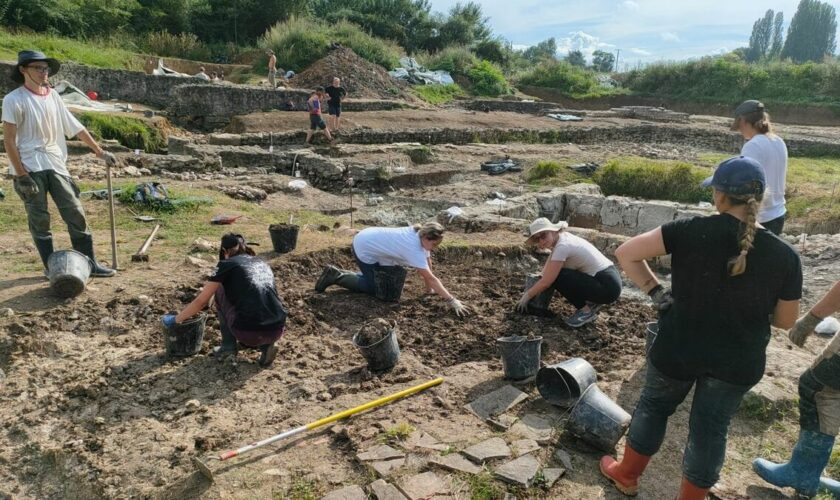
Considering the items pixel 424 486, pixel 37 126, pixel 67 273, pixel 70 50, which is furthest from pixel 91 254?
pixel 70 50

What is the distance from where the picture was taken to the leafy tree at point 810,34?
3061 inches

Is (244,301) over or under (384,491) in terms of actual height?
over

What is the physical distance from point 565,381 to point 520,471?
89cm

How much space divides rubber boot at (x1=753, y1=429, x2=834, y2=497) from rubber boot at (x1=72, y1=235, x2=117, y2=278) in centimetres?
561

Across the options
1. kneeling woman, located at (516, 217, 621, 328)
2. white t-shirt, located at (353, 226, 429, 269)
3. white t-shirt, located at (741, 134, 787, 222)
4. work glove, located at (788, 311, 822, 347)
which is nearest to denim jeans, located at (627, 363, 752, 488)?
work glove, located at (788, 311, 822, 347)

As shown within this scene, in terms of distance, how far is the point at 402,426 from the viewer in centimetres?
337

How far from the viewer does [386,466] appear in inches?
120

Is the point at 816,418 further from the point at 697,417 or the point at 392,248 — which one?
the point at 392,248

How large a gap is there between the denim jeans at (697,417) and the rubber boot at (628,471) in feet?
0.20

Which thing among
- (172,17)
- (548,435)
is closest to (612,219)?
(548,435)

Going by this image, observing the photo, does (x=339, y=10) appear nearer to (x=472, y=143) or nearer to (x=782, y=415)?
(x=472, y=143)

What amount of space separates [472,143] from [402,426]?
1588cm

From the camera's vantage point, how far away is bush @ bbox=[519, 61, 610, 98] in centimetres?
3709

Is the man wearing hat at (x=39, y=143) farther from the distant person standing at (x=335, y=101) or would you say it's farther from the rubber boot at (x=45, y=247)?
the distant person standing at (x=335, y=101)
